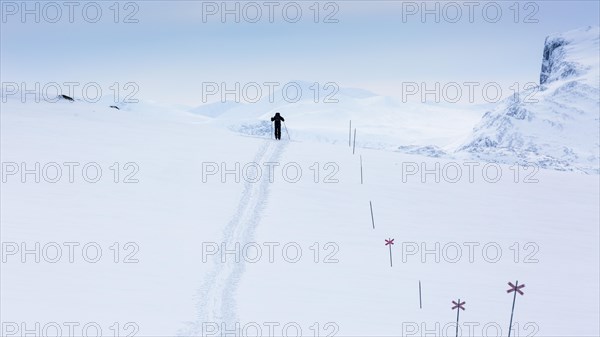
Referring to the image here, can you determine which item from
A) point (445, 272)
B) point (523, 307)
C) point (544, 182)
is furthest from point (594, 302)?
point (544, 182)

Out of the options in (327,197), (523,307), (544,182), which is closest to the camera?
(523,307)

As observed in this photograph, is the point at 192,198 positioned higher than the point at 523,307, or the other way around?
the point at 192,198

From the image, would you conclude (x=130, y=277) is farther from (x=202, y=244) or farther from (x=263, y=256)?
(x=263, y=256)

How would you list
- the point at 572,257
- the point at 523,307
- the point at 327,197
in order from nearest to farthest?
1. the point at 523,307
2. the point at 572,257
3. the point at 327,197

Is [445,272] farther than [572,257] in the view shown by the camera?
No

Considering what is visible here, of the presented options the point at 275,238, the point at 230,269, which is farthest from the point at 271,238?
the point at 230,269

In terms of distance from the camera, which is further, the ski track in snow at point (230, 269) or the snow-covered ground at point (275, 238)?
the snow-covered ground at point (275, 238)
